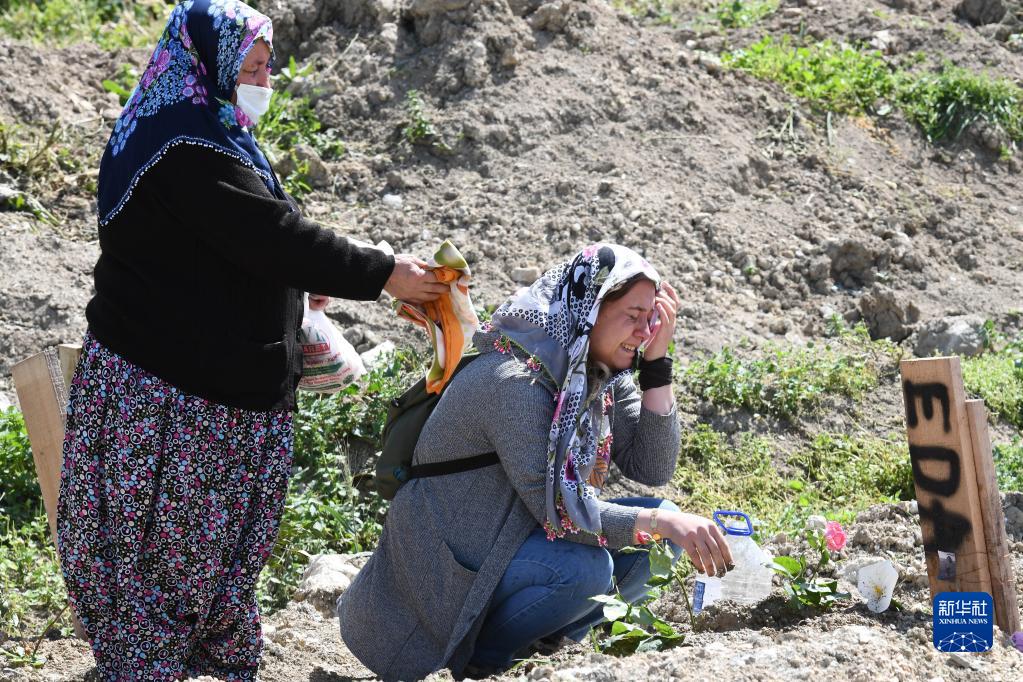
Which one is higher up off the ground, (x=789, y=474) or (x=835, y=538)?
(x=835, y=538)

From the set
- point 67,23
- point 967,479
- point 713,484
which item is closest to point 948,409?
point 967,479

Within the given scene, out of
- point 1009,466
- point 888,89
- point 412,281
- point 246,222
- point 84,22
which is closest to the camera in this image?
point 246,222

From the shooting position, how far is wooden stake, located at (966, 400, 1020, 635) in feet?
10.6

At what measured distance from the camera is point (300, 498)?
4719 millimetres

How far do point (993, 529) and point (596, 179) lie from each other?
383 centimetres

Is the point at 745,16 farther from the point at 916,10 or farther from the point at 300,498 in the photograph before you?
the point at 300,498

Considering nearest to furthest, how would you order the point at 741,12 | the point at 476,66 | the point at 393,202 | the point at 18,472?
1. the point at 18,472
2. the point at 393,202
3. the point at 476,66
4. the point at 741,12

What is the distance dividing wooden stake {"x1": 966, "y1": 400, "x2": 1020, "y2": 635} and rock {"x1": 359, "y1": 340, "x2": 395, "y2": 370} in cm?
275

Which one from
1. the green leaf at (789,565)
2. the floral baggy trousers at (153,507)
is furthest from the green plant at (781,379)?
the floral baggy trousers at (153,507)

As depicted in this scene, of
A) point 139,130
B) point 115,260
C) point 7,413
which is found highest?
point 139,130

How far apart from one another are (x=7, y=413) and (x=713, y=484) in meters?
2.82

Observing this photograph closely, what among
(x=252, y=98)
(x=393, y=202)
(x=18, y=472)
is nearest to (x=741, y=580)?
(x=252, y=98)

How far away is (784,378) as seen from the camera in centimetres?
560

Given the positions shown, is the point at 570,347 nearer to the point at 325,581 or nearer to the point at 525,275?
the point at 325,581
